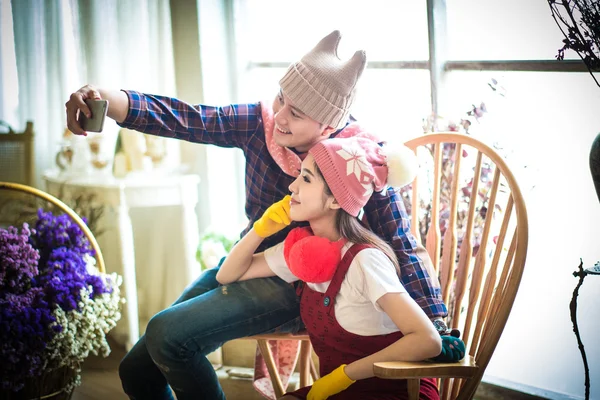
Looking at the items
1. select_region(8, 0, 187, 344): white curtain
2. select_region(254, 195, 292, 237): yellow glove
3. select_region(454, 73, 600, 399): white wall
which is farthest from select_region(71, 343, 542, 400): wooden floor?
select_region(254, 195, 292, 237): yellow glove

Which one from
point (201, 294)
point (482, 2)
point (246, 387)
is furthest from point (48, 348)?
point (482, 2)

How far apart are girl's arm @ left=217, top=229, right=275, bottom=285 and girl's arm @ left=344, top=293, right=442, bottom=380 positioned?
419mm

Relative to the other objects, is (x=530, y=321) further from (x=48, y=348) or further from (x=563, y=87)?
(x=48, y=348)

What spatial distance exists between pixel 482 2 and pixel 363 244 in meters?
1.12

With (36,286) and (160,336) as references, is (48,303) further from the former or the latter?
(160,336)

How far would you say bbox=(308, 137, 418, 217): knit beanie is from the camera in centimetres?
163

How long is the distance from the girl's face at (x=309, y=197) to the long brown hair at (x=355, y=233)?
12 mm

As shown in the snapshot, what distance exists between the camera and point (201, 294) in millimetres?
1920

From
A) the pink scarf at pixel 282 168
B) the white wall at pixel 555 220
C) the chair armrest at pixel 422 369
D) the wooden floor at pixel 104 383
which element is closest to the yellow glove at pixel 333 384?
the chair armrest at pixel 422 369

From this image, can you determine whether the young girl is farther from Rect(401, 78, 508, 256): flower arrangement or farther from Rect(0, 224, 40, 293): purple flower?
Rect(0, 224, 40, 293): purple flower

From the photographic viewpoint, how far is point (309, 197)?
5.44ft

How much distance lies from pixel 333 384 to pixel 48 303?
112 cm

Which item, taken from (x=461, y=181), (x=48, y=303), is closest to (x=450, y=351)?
(x=461, y=181)

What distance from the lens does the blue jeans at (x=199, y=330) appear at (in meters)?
1.72
